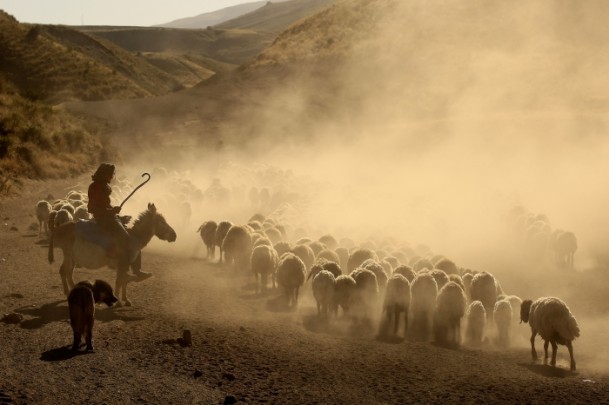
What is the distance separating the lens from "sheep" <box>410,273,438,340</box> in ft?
48.2

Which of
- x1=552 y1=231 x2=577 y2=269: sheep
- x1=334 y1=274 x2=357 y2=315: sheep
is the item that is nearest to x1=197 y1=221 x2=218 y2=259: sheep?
x1=334 y1=274 x2=357 y2=315: sheep

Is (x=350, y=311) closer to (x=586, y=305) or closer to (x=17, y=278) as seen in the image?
(x=586, y=305)

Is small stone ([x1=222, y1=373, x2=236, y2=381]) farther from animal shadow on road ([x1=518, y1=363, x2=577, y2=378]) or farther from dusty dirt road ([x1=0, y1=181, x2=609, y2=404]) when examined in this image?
animal shadow on road ([x1=518, y1=363, x2=577, y2=378])

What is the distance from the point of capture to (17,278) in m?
16.2

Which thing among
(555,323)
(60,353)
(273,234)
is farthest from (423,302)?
A: (273,234)

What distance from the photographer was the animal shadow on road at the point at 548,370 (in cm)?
1177

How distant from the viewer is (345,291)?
14.8 m

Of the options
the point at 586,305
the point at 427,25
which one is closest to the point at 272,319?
the point at 586,305

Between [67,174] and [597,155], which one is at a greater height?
[597,155]

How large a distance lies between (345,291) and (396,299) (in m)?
1.18

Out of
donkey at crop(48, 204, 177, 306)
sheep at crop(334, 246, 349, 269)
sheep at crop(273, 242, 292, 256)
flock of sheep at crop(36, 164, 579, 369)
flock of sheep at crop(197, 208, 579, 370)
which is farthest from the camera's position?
sheep at crop(334, 246, 349, 269)

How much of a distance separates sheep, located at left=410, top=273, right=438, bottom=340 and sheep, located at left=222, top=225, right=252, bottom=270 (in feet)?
21.0

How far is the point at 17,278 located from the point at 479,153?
38.0m

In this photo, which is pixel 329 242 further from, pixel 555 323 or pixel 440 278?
pixel 555 323
